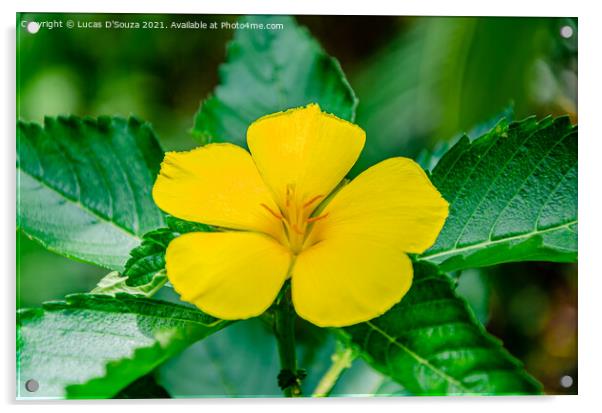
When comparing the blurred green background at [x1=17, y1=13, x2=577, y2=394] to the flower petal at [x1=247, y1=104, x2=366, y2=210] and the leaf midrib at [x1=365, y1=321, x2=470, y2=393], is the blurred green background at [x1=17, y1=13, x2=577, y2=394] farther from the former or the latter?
the leaf midrib at [x1=365, y1=321, x2=470, y2=393]

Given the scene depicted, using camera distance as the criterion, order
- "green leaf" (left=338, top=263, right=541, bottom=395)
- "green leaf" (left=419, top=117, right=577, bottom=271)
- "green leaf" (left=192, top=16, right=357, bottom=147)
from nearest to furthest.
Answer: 1. "green leaf" (left=338, top=263, right=541, bottom=395)
2. "green leaf" (left=419, top=117, right=577, bottom=271)
3. "green leaf" (left=192, top=16, right=357, bottom=147)

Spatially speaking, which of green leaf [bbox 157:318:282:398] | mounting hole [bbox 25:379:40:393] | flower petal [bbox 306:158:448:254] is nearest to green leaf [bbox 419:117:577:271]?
flower petal [bbox 306:158:448:254]

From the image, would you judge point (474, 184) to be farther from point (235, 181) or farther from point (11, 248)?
point (11, 248)

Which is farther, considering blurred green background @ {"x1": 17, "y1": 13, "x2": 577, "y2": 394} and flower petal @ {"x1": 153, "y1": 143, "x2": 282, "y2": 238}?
blurred green background @ {"x1": 17, "y1": 13, "x2": 577, "y2": 394}

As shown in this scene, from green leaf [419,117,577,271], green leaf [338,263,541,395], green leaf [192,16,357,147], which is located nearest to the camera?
green leaf [338,263,541,395]
